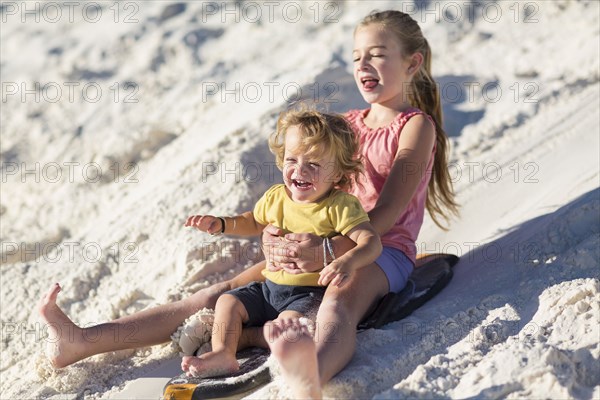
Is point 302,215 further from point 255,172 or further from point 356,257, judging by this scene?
point 255,172

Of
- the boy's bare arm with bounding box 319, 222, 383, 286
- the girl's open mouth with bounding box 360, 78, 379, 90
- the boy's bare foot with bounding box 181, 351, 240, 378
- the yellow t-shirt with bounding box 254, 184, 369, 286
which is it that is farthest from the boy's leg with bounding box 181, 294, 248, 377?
the girl's open mouth with bounding box 360, 78, 379, 90

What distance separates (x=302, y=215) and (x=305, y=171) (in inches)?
5.8

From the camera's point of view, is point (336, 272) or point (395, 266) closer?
point (336, 272)

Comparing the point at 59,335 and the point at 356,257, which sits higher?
the point at 356,257

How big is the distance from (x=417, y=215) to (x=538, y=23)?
2.54 meters

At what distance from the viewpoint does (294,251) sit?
2.60 meters

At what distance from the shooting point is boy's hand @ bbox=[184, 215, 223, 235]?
8.93 ft

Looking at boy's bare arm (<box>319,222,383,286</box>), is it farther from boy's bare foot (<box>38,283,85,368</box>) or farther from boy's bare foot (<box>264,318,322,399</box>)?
boy's bare foot (<box>38,283,85,368</box>)

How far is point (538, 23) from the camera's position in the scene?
199 inches

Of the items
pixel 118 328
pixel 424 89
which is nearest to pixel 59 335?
pixel 118 328

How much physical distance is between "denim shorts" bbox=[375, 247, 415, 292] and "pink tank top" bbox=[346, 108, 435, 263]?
0.03 metres

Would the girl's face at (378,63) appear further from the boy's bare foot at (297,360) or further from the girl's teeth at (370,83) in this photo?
the boy's bare foot at (297,360)

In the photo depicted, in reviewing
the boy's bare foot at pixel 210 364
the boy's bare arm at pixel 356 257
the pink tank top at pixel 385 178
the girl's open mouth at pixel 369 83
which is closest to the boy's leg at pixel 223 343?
the boy's bare foot at pixel 210 364

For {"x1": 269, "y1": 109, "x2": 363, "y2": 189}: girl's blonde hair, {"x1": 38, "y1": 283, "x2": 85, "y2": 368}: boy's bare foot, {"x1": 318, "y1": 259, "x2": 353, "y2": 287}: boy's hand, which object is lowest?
{"x1": 38, "y1": 283, "x2": 85, "y2": 368}: boy's bare foot
